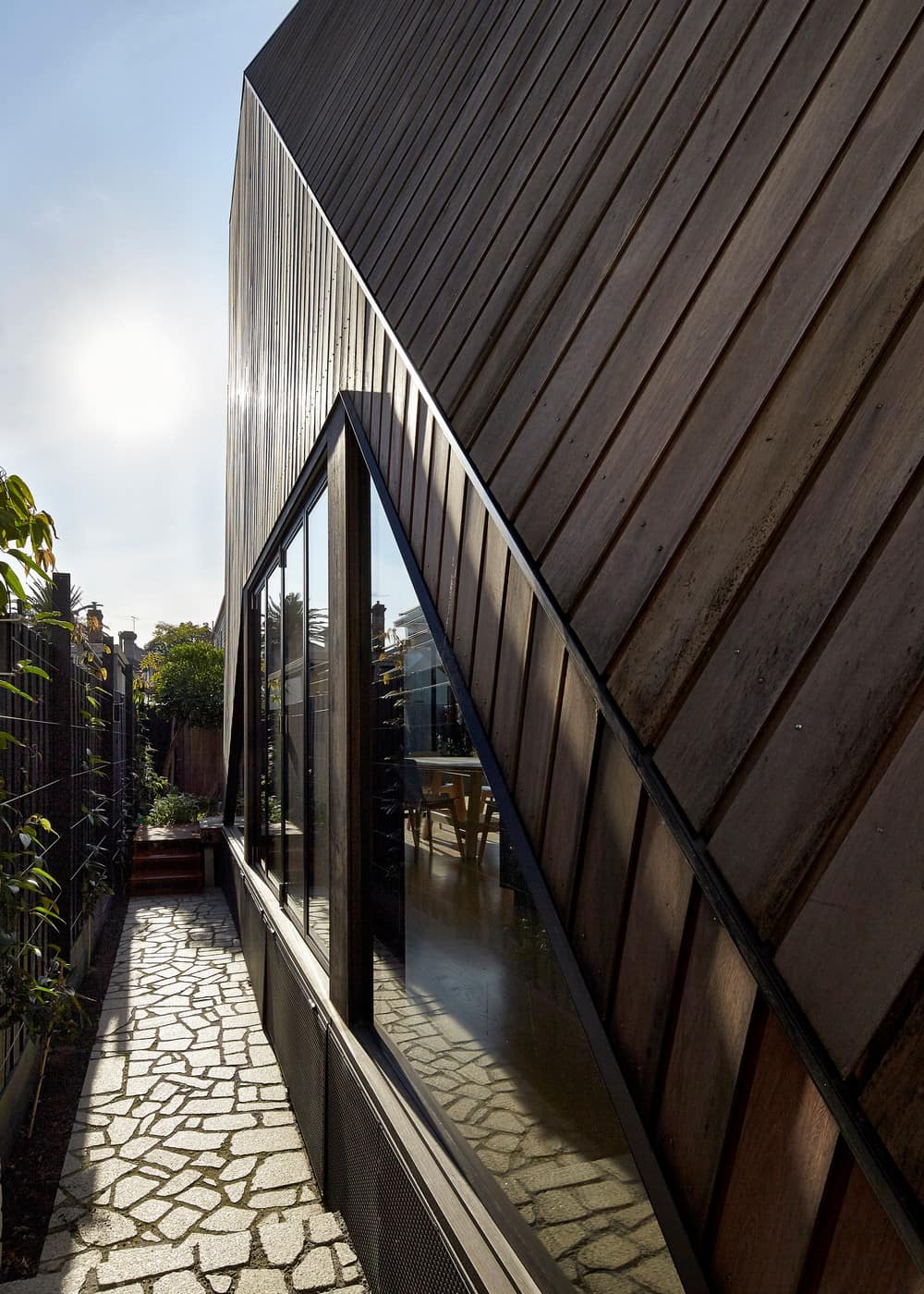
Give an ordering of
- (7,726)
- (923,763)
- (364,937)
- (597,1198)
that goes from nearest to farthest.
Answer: (923,763), (597,1198), (364,937), (7,726)

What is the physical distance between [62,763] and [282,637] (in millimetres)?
1654

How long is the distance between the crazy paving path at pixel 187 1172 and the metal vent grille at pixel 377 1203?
18 centimetres

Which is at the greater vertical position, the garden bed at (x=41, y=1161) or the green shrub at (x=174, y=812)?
the green shrub at (x=174, y=812)

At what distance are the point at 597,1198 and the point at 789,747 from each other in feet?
3.72

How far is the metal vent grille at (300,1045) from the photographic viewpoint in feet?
11.3

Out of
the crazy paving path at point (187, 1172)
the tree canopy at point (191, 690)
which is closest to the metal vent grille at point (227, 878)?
the crazy paving path at point (187, 1172)

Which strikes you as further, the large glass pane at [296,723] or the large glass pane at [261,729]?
the large glass pane at [261,729]

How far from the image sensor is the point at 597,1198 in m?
1.57

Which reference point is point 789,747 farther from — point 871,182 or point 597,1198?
point 597,1198

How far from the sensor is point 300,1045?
395 cm

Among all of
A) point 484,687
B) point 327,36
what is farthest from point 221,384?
point 484,687

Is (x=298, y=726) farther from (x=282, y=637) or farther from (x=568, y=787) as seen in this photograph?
(x=568, y=787)

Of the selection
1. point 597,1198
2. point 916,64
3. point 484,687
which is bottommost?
point 597,1198

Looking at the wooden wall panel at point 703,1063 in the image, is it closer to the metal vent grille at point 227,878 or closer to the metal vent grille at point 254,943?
the metal vent grille at point 254,943
